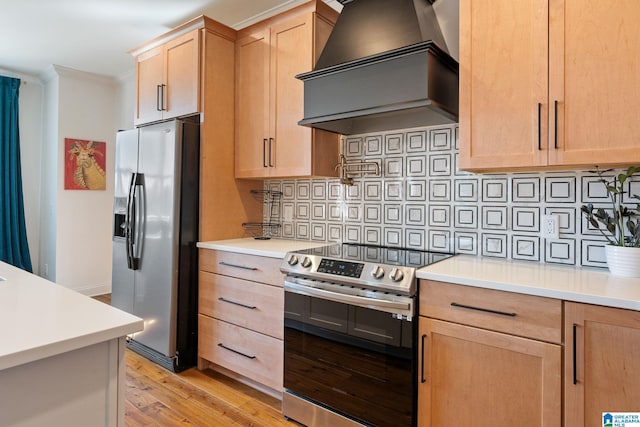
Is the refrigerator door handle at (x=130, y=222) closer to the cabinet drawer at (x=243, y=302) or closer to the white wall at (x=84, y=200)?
the cabinet drawer at (x=243, y=302)

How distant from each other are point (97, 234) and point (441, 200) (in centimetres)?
423

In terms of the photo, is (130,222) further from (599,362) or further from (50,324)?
(599,362)

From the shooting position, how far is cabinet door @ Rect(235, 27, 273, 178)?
269 cm

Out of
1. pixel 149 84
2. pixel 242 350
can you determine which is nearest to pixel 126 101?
pixel 149 84

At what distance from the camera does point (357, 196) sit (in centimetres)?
262

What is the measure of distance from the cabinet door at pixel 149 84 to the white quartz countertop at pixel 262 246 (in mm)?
1206

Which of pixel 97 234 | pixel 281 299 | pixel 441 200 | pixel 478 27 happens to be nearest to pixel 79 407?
pixel 281 299

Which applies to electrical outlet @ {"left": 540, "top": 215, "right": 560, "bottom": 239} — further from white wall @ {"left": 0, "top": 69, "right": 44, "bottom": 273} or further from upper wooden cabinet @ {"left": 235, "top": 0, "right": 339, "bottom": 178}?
white wall @ {"left": 0, "top": 69, "right": 44, "bottom": 273}

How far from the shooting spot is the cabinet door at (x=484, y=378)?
1.41 metres

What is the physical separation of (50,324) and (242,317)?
1.51m

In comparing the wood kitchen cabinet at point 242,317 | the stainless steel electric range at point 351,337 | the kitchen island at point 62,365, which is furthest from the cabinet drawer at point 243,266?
the kitchen island at point 62,365

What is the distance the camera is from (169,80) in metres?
2.97

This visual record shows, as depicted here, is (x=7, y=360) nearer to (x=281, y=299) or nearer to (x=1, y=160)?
(x=281, y=299)

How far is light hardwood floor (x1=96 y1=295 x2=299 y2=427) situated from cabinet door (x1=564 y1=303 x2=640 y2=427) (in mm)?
1382
